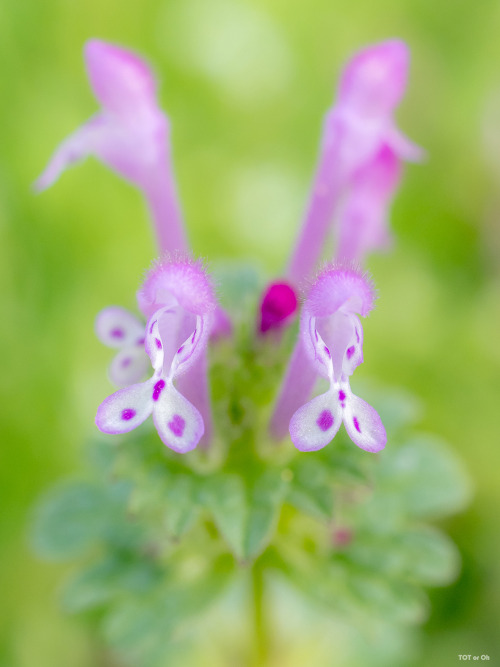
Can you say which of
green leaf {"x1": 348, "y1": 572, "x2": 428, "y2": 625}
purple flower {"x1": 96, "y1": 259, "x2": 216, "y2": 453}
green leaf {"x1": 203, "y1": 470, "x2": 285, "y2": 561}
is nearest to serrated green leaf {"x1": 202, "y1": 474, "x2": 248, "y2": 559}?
green leaf {"x1": 203, "y1": 470, "x2": 285, "y2": 561}

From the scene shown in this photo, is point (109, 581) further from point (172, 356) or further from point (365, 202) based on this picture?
point (365, 202)

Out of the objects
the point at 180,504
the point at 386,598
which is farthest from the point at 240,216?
the point at 180,504

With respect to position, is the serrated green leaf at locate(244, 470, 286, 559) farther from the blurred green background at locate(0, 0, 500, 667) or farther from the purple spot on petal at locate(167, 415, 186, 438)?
the blurred green background at locate(0, 0, 500, 667)

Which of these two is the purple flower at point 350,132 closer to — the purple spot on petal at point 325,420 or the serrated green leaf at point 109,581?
the purple spot on petal at point 325,420

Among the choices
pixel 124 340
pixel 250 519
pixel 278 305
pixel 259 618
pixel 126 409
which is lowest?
pixel 259 618

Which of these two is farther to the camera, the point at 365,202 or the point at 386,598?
the point at 365,202

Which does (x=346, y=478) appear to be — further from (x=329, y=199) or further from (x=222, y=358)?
(x=329, y=199)

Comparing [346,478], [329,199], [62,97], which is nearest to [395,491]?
[346,478]
